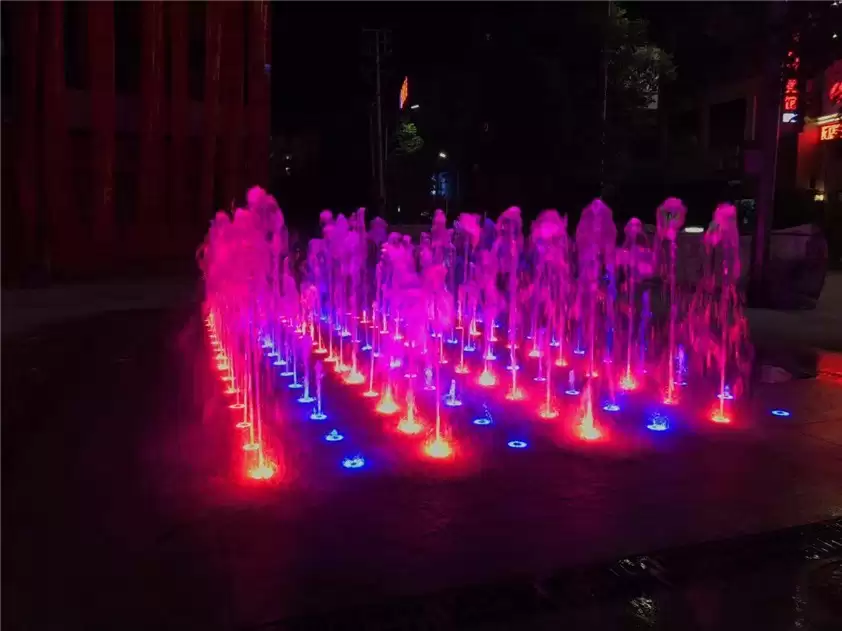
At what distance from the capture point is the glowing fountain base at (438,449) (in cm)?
505

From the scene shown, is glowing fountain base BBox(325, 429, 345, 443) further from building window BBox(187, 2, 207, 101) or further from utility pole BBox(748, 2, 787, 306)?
building window BBox(187, 2, 207, 101)

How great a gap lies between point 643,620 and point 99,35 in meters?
16.4

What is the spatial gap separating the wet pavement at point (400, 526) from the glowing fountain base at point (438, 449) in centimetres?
15

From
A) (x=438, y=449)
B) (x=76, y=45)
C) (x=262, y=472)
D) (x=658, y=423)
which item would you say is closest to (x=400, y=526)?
(x=262, y=472)

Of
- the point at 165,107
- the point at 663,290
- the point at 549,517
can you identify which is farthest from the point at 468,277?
the point at 549,517

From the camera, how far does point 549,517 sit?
13.3 feet

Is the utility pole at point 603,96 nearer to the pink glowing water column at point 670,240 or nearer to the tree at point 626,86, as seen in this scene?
the tree at point 626,86

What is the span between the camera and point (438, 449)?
515 cm

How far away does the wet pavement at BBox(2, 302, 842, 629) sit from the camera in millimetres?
3178

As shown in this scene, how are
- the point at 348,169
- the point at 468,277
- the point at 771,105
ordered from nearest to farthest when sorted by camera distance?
the point at 771,105 → the point at 468,277 → the point at 348,169

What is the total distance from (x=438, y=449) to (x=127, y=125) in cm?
1443

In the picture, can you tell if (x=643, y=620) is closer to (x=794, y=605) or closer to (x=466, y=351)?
(x=794, y=605)

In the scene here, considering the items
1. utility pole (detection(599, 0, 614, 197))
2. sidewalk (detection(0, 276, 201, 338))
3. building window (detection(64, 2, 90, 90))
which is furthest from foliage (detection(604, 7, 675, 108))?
sidewalk (detection(0, 276, 201, 338))

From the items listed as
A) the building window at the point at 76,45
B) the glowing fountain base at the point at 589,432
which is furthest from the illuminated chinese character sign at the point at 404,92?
the glowing fountain base at the point at 589,432
